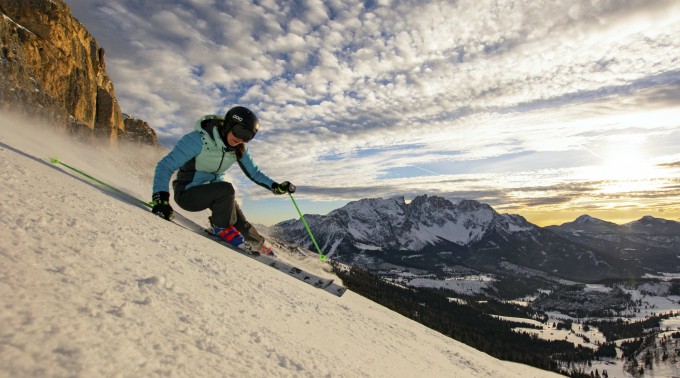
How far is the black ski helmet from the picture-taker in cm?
810

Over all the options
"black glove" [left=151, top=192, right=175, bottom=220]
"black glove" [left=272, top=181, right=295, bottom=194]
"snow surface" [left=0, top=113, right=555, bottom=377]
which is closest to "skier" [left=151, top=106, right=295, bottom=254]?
"black glove" [left=151, top=192, right=175, bottom=220]

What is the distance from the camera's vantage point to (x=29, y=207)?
12.5ft

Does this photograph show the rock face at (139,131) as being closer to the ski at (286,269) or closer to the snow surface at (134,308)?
the ski at (286,269)

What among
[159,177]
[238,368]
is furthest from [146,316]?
[159,177]

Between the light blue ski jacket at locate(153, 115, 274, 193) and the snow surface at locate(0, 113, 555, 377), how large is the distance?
88.5 inches

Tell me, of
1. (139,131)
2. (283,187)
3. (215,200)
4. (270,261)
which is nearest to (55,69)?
(139,131)

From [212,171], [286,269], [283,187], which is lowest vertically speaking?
[286,269]

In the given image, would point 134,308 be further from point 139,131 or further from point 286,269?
point 139,131

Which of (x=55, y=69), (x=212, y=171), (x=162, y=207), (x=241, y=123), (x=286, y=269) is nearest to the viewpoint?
(x=162, y=207)

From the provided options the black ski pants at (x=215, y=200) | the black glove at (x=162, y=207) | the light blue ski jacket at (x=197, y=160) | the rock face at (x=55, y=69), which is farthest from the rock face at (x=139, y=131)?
the black glove at (x=162, y=207)

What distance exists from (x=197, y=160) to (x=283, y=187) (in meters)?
2.56

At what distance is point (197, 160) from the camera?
8.58 meters

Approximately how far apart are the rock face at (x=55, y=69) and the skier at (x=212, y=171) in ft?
77.1

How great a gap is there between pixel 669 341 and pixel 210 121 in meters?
248
